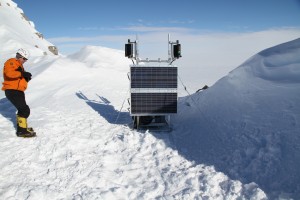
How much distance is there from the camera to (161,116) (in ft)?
31.5

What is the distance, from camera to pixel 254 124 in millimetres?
7219

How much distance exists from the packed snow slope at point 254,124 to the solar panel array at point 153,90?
39.6 inches

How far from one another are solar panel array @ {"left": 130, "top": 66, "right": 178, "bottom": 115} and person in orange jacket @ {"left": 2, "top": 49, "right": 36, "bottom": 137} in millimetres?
2961

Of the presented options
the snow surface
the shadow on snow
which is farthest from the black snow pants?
the shadow on snow

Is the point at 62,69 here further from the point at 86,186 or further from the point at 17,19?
the point at 17,19

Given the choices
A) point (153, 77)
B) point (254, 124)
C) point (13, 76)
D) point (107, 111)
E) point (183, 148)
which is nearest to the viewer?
point (254, 124)

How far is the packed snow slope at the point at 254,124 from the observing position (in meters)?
5.58

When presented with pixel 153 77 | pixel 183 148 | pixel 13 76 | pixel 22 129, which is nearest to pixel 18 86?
pixel 13 76

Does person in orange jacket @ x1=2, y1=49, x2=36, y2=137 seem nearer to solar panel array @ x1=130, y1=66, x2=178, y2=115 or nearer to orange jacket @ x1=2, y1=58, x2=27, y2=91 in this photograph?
orange jacket @ x1=2, y1=58, x2=27, y2=91

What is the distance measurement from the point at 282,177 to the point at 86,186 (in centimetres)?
366

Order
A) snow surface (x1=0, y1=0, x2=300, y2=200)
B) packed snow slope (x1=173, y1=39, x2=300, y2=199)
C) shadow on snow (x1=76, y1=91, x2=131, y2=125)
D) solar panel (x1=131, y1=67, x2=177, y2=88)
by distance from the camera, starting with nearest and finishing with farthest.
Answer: snow surface (x1=0, y1=0, x2=300, y2=200), packed snow slope (x1=173, y1=39, x2=300, y2=199), solar panel (x1=131, y1=67, x2=177, y2=88), shadow on snow (x1=76, y1=91, x2=131, y2=125)

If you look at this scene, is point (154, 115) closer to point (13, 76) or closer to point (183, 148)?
point (183, 148)

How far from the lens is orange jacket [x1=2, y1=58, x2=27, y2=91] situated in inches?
289

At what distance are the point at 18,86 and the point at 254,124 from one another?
6156 millimetres
